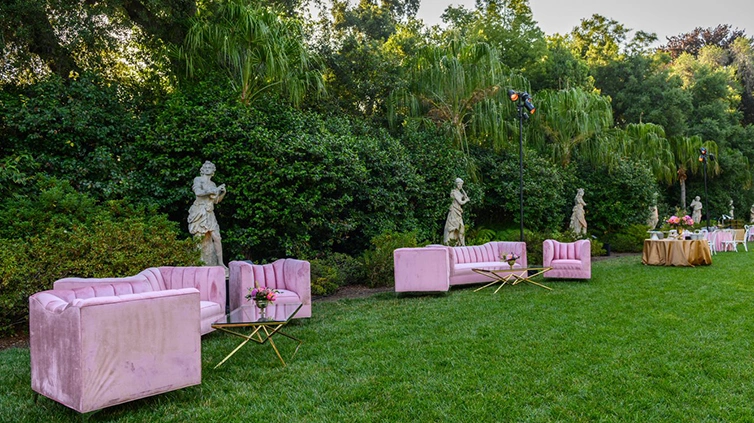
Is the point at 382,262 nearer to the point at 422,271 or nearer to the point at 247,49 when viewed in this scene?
the point at 422,271

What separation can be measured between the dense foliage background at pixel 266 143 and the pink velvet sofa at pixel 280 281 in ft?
4.75

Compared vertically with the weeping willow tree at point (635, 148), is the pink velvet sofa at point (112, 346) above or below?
below

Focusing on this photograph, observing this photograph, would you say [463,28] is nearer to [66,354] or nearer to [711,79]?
[711,79]

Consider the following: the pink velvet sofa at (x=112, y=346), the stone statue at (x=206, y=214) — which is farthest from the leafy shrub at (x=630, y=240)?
the pink velvet sofa at (x=112, y=346)

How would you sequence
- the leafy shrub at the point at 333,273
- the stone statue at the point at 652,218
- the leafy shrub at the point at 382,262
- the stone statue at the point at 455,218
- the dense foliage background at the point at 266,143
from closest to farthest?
1. the dense foliage background at the point at 266,143
2. the leafy shrub at the point at 333,273
3. the leafy shrub at the point at 382,262
4. the stone statue at the point at 455,218
5. the stone statue at the point at 652,218

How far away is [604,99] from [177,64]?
12.6 m

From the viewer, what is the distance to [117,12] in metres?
9.24

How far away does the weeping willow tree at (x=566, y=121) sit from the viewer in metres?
14.4

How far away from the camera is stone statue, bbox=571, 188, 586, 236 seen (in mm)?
14531

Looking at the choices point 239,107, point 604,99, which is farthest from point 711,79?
point 239,107

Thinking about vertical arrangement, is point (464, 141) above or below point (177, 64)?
below

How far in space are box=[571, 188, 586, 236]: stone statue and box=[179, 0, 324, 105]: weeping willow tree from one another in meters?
9.26

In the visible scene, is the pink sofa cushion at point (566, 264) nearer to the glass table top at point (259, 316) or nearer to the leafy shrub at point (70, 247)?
the glass table top at point (259, 316)

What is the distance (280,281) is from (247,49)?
518 cm
